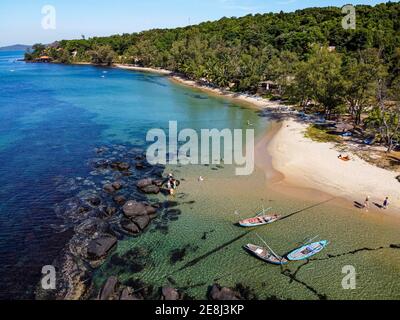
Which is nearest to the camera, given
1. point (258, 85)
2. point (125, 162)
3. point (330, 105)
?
point (125, 162)

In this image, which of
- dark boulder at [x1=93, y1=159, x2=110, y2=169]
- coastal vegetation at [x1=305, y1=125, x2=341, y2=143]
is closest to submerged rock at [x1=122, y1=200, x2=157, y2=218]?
dark boulder at [x1=93, y1=159, x2=110, y2=169]

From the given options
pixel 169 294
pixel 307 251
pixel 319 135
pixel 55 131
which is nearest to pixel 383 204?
pixel 307 251

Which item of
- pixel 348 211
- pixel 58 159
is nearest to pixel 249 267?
pixel 348 211

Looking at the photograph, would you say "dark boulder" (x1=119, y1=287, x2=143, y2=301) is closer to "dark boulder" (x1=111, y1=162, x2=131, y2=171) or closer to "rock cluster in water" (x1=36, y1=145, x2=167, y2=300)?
"rock cluster in water" (x1=36, y1=145, x2=167, y2=300)

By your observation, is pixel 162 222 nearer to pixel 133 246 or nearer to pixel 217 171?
pixel 133 246

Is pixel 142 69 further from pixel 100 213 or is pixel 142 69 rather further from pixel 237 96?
pixel 100 213

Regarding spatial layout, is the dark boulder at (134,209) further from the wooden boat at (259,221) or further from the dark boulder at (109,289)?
Answer: the wooden boat at (259,221)

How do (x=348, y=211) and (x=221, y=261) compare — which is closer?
(x=221, y=261)

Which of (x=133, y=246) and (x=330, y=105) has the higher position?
(x=330, y=105)
